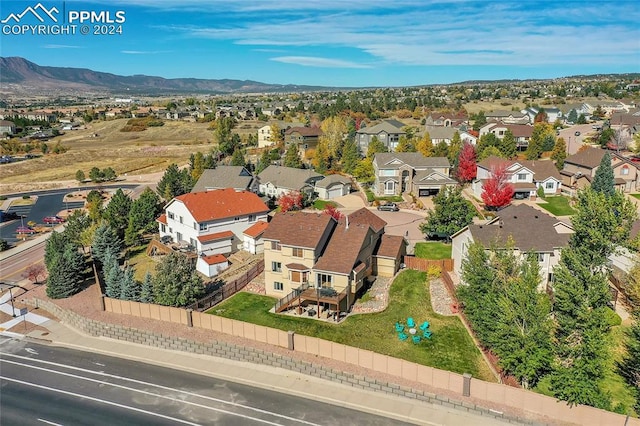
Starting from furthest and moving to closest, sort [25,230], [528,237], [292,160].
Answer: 1. [292,160]
2. [25,230]
3. [528,237]

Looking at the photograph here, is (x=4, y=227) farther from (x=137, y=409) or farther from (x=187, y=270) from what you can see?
(x=137, y=409)

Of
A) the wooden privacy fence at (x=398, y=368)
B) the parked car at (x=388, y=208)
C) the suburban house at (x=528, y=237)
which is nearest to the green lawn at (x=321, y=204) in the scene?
the parked car at (x=388, y=208)

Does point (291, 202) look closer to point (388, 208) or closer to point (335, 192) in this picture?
point (335, 192)

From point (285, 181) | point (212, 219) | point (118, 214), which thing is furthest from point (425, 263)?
point (118, 214)

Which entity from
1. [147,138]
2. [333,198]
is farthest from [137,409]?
[147,138]

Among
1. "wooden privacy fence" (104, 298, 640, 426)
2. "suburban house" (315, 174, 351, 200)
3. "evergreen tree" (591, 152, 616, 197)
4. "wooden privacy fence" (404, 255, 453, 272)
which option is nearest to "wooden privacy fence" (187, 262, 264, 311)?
"wooden privacy fence" (104, 298, 640, 426)

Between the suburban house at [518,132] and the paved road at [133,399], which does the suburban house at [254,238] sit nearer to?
the paved road at [133,399]

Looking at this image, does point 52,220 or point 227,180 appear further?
point 227,180
